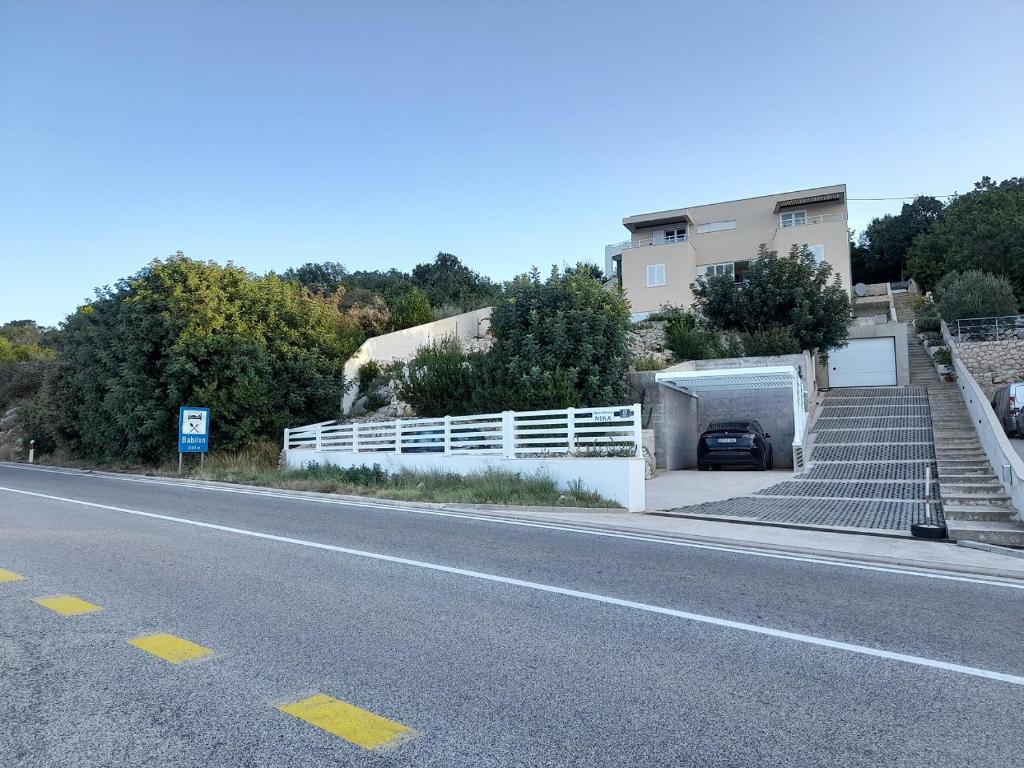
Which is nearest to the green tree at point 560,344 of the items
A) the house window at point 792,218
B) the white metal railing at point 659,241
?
the white metal railing at point 659,241

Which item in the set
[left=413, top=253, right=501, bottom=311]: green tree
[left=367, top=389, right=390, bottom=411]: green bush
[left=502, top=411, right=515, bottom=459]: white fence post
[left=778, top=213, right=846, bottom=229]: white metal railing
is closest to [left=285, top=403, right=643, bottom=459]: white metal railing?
[left=502, top=411, right=515, bottom=459]: white fence post

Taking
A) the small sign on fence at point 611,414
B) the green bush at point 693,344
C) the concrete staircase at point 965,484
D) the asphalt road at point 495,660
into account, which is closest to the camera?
the asphalt road at point 495,660

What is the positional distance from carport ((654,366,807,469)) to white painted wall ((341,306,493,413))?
7901mm

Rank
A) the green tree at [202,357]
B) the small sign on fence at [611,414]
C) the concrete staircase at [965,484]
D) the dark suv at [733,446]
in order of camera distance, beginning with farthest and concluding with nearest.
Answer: the green tree at [202,357]
the dark suv at [733,446]
the small sign on fence at [611,414]
the concrete staircase at [965,484]

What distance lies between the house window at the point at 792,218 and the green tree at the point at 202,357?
25712 millimetres

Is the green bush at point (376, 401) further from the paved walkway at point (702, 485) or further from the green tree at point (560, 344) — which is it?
the paved walkway at point (702, 485)

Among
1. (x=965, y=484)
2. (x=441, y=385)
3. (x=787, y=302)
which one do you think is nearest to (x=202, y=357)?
(x=441, y=385)

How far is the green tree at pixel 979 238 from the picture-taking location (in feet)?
143

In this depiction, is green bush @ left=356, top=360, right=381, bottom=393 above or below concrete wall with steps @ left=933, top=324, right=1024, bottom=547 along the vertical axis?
above

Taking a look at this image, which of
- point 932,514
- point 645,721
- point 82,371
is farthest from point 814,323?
point 82,371

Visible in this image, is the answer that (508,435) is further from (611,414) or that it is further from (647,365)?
(647,365)

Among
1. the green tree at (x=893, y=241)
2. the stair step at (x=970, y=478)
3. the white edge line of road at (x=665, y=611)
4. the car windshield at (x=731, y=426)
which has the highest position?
the green tree at (x=893, y=241)

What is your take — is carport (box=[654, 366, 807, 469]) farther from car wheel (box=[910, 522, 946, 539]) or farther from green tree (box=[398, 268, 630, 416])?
car wheel (box=[910, 522, 946, 539])

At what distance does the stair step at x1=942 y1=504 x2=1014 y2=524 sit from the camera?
10.1 meters
